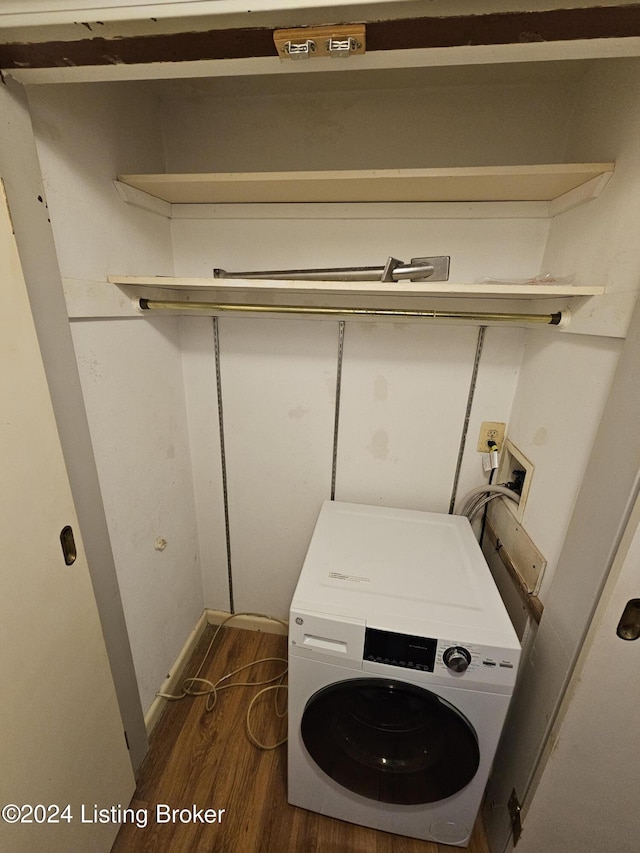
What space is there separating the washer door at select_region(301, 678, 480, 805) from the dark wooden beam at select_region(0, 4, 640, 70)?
1348 millimetres

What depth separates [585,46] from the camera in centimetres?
54

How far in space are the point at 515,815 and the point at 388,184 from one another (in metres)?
1.91

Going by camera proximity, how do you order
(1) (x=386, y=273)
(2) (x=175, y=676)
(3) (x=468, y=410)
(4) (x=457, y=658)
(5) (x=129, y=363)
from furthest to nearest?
(2) (x=175, y=676) → (3) (x=468, y=410) → (5) (x=129, y=363) → (1) (x=386, y=273) → (4) (x=457, y=658)

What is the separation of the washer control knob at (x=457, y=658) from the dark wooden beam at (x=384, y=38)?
47.5 inches

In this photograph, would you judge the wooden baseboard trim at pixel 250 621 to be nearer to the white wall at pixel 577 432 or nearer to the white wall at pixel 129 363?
the white wall at pixel 129 363

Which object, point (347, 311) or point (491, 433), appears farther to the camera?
point (491, 433)

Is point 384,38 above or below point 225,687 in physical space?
above

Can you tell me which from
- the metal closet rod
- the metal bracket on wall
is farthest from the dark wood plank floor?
the metal bracket on wall

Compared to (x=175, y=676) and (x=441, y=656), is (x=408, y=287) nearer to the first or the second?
(x=441, y=656)

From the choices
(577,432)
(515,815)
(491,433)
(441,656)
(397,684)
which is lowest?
(515,815)

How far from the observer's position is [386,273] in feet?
3.42

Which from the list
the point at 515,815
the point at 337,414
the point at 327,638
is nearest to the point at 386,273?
the point at 337,414

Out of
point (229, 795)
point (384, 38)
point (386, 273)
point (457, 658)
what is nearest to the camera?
point (384, 38)

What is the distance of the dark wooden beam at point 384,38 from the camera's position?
0.50 meters
